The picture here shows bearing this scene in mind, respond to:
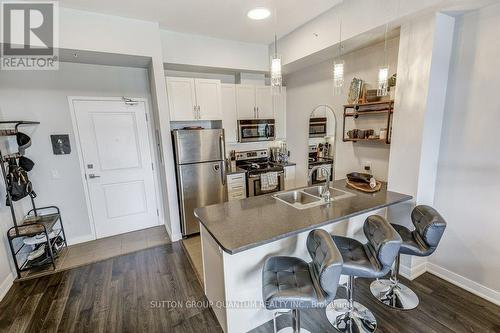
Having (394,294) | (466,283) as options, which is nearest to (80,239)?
(394,294)

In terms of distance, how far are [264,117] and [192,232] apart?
2380 mm

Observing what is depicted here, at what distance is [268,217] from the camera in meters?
1.87

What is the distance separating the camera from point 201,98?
352cm

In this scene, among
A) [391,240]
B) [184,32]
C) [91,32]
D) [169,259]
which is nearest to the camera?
[391,240]

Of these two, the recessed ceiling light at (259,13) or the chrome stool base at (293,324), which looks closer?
the chrome stool base at (293,324)

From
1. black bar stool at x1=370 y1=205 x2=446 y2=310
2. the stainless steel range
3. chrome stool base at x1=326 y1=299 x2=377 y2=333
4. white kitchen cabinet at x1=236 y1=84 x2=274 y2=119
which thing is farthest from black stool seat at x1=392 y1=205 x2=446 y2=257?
white kitchen cabinet at x1=236 y1=84 x2=274 y2=119

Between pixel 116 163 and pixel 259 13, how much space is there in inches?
117

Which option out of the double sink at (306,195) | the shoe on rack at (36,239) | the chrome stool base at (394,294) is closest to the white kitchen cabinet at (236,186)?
the double sink at (306,195)

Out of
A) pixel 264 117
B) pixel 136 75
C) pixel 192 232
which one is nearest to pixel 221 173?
pixel 192 232

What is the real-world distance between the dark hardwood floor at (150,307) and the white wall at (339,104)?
1.38m

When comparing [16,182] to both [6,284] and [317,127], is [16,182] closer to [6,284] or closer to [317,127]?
[6,284]

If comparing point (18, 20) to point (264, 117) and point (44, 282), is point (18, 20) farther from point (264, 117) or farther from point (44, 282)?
point (264, 117)

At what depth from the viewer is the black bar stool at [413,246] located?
1.85 m

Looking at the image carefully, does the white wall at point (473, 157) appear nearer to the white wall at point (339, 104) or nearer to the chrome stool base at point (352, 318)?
the white wall at point (339, 104)
